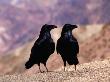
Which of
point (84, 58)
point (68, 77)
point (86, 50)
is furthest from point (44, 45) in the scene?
point (86, 50)

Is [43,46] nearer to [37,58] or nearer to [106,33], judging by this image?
[37,58]

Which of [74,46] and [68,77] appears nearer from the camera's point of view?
[68,77]

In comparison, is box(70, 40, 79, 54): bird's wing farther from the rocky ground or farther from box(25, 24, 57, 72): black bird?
the rocky ground

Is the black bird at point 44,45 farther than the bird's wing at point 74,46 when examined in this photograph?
Yes

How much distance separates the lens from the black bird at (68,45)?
54.6 feet

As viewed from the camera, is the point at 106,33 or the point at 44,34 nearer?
the point at 44,34

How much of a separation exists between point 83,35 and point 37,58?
4351 centimetres

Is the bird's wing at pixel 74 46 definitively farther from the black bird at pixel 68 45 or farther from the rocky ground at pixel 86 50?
the rocky ground at pixel 86 50

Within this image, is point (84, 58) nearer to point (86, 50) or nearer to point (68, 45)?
point (86, 50)

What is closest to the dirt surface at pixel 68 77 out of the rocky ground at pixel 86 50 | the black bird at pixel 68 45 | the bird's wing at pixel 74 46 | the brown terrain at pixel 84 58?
the brown terrain at pixel 84 58

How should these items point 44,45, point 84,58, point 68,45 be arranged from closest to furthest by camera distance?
1. point 68,45
2. point 44,45
3. point 84,58

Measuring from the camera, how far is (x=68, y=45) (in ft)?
54.9

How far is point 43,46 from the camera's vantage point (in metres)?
17.1

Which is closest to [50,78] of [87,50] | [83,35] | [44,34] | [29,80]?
[29,80]
